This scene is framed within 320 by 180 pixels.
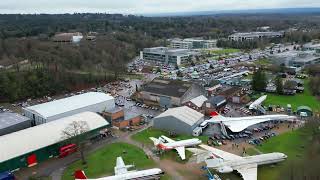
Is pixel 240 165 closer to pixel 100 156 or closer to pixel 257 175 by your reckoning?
pixel 257 175

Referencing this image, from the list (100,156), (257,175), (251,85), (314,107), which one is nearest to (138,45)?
(251,85)

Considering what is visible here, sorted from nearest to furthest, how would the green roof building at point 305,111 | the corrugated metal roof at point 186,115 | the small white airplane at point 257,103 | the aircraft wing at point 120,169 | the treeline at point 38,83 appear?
1. the aircraft wing at point 120,169
2. the corrugated metal roof at point 186,115
3. the green roof building at point 305,111
4. the small white airplane at point 257,103
5. the treeline at point 38,83

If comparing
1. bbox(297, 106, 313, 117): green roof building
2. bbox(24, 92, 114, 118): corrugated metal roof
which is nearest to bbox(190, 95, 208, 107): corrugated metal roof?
bbox(24, 92, 114, 118): corrugated metal roof

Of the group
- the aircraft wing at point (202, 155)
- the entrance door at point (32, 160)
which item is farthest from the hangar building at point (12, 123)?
the aircraft wing at point (202, 155)

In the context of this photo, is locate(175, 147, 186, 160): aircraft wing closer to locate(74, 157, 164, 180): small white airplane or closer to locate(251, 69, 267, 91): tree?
locate(74, 157, 164, 180): small white airplane

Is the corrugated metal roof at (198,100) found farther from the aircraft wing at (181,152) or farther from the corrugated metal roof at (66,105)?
the aircraft wing at (181,152)

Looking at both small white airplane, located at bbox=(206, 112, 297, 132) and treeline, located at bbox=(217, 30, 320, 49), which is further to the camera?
treeline, located at bbox=(217, 30, 320, 49)

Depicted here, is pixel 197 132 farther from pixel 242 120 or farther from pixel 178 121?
pixel 242 120
